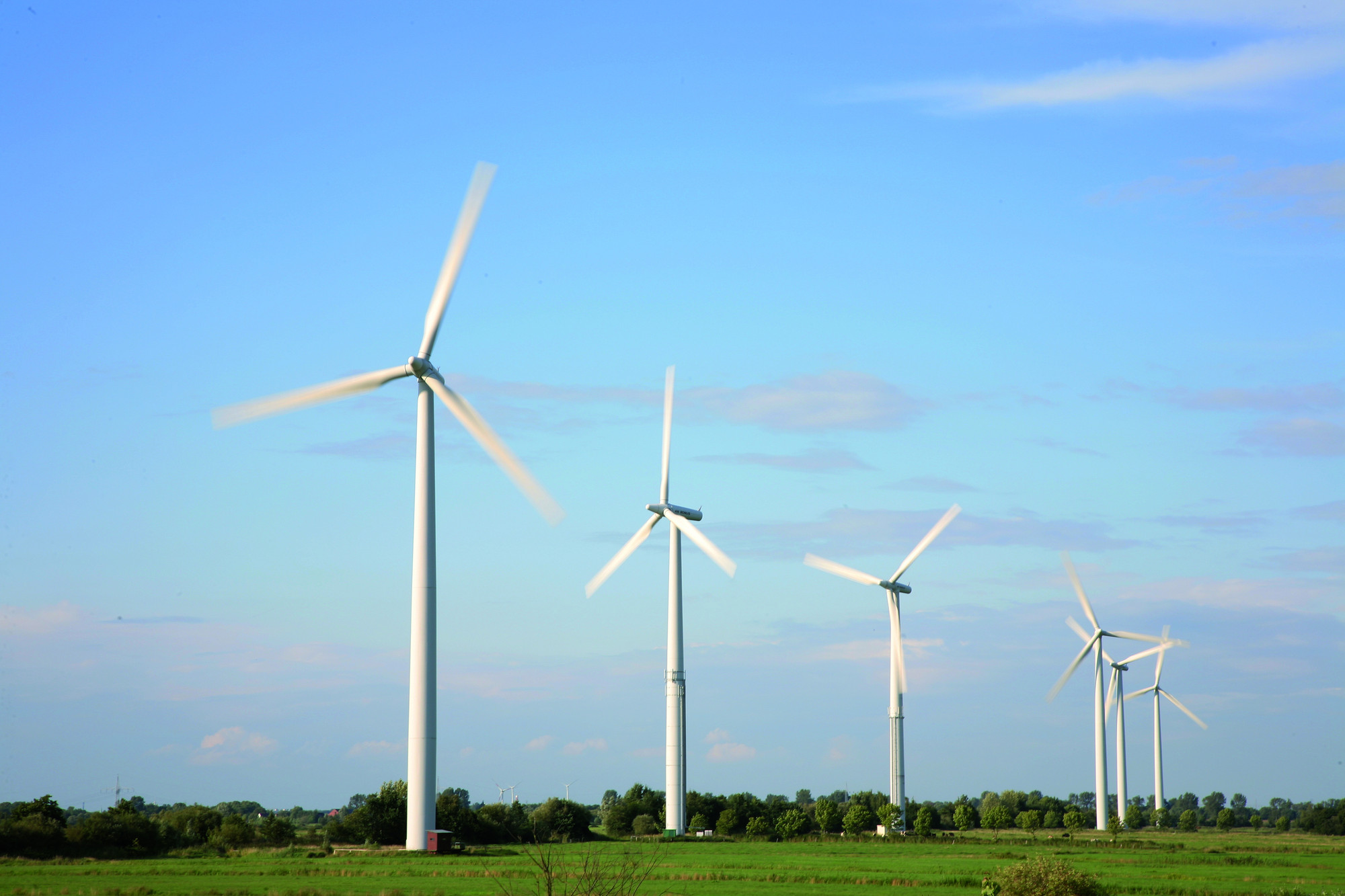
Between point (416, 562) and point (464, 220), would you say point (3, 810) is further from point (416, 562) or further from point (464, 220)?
point (464, 220)

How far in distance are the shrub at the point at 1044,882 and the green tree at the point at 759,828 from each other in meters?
70.2

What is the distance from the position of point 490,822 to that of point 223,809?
111276 mm

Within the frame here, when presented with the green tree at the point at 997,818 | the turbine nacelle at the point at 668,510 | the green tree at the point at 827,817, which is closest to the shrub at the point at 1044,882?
the turbine nacelle at the point at 668,510

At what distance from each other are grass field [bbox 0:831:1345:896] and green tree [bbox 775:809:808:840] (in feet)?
83.7

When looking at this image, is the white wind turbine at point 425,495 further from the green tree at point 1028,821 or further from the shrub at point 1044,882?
the green tree at point 1028,821

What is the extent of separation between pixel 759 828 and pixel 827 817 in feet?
37.4

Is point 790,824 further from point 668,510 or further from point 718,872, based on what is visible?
point 718,872

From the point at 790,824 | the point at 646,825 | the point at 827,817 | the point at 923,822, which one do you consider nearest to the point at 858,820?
the point at 827,817

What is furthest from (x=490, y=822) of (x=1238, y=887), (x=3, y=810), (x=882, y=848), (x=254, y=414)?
(x=3, y=810)

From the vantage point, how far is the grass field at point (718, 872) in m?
53.4

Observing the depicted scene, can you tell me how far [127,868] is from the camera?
228 ft

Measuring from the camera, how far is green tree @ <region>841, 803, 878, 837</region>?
12662 cm

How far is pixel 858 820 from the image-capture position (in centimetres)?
12706

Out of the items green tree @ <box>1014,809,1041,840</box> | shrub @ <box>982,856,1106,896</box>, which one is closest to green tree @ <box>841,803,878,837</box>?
green tree @ <box>1014,809,1041,840</box>
